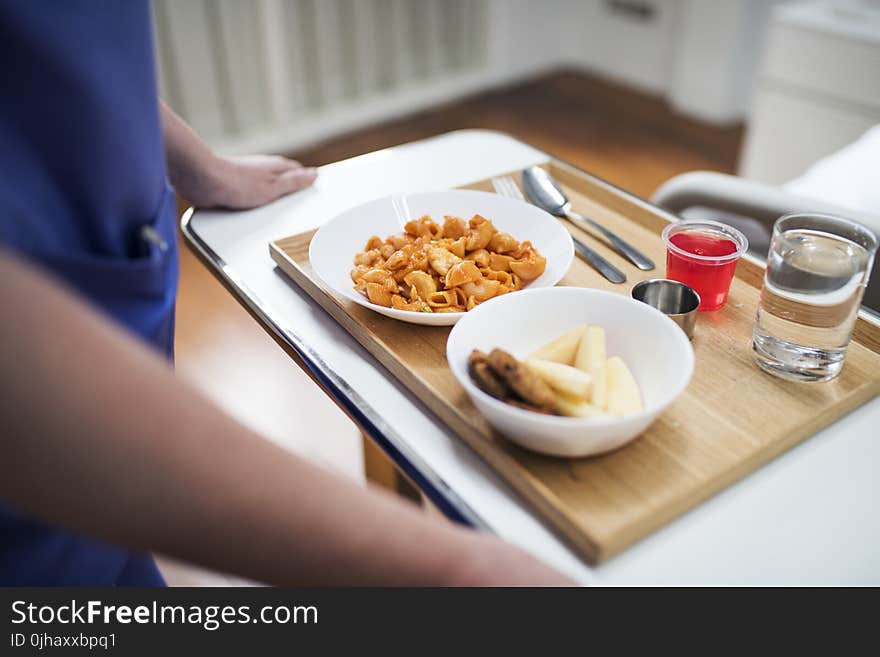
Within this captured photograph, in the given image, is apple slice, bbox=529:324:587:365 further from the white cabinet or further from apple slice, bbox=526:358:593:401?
the white cabinet

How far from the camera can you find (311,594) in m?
0.61

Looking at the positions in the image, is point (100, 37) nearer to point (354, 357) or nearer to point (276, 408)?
point (354, 357)

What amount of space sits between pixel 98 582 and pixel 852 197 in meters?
1.33

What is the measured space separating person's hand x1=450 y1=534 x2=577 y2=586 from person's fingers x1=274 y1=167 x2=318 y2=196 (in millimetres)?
783

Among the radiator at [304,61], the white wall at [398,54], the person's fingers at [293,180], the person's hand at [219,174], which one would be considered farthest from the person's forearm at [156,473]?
the white wall at [398,54]

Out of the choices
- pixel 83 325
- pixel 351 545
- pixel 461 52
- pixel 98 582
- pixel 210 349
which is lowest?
pixel 210 349

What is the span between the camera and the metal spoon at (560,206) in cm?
100

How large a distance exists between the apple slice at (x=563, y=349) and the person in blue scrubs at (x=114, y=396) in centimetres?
23

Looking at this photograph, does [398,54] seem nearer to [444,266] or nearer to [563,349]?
[444,266]

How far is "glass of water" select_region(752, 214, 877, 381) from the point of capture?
0.75 m

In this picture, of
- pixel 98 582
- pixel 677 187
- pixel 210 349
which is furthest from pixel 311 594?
pixel 210 349

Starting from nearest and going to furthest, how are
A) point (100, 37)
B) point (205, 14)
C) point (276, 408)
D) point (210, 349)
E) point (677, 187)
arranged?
point (100, 37)
point (677, 187)
point (276, 408)
point (210, 349)
point (205, 14)

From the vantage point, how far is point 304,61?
316 cm

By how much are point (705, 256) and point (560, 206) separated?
26cm
